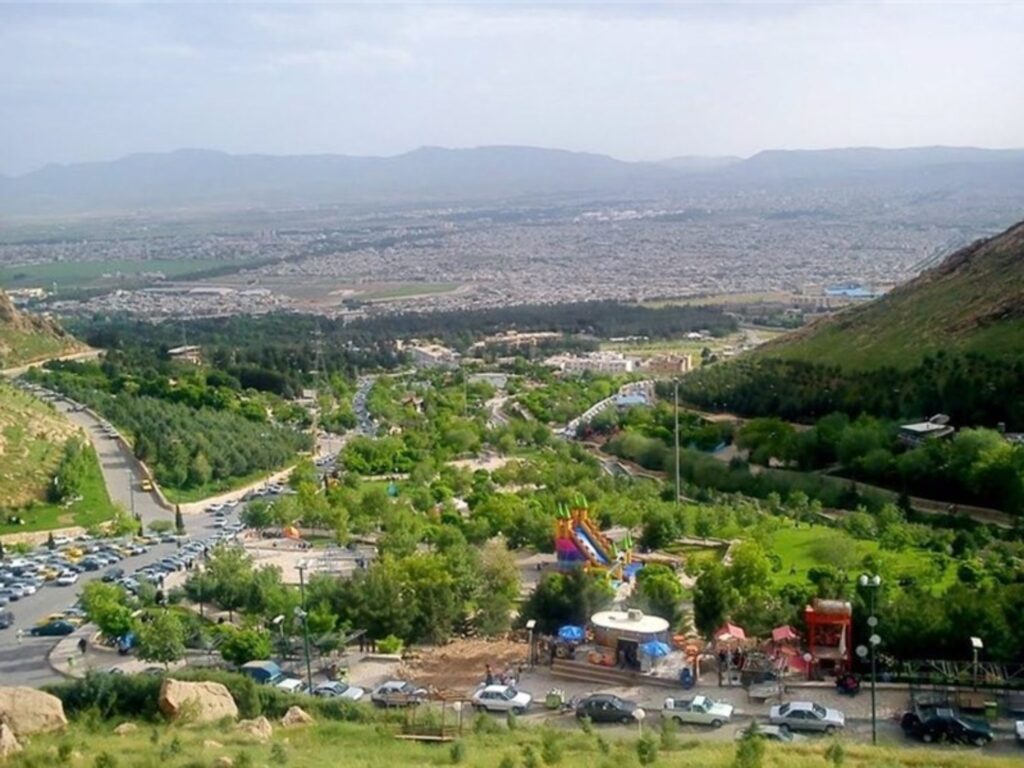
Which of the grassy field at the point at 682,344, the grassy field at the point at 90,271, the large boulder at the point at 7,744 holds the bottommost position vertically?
the grassy field at the point at 682,344

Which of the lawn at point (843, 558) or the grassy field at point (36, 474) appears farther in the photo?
the grassy field at point (36, 474)

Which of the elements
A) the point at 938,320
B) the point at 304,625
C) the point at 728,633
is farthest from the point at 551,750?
the point at 938,320

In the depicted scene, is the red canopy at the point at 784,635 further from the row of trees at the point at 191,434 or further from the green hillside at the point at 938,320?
the row of trees at the point at 191,434

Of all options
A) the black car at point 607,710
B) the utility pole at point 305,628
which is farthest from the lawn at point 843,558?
the utility pole at point 305,628

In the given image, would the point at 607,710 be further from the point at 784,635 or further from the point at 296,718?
the point at 296,718

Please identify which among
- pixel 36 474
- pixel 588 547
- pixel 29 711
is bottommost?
pixel 36 474

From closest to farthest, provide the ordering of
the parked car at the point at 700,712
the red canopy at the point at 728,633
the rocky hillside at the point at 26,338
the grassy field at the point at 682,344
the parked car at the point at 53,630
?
the parked car at the point at 700,712
the red canopy at the point at 728,633
the parked car at the point at 53,630
the rocky hillside at the point at 26,338
the grassy field at the point at 682,344

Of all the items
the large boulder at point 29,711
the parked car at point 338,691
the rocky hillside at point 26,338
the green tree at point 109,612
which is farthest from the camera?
the rocky hillside at point 26,338

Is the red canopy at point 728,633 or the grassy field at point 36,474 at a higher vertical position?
the red canopy at point 728,633
